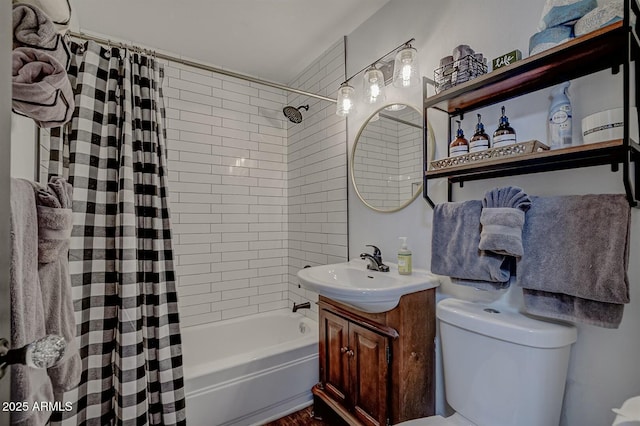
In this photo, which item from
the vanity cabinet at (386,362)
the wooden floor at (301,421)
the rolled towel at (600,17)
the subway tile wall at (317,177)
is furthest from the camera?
the subway tile wall at (317,177)

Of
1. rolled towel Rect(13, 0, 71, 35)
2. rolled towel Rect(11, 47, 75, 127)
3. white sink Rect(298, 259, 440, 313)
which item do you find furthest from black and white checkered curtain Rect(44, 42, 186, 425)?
white sink Rect(298, 259, 440, 313)

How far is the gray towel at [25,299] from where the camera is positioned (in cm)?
54

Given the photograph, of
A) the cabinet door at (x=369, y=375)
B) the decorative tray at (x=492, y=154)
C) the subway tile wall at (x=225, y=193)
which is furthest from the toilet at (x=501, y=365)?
the subway tile wall at (x=225, y=193)

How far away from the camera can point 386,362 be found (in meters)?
1.29

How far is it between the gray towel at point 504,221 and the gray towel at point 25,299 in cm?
125

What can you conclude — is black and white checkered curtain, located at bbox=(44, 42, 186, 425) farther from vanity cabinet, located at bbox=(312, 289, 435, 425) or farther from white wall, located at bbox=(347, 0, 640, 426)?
white wall, located at bbox=(347, 0, 640, 426)

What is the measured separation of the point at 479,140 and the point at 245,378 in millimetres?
1778

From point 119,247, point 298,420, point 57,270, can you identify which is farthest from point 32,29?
point 298,420

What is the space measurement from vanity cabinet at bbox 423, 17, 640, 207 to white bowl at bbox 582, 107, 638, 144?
0.03 m

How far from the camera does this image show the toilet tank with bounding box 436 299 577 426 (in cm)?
90

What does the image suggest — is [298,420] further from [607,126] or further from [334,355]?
[607,126]

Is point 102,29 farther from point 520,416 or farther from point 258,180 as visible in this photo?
point 520,416

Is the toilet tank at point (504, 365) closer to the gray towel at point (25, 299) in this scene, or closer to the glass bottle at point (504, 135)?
the glass bottle at point (504, 135)

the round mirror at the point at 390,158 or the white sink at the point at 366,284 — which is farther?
the round mirror at the point at 390,158
